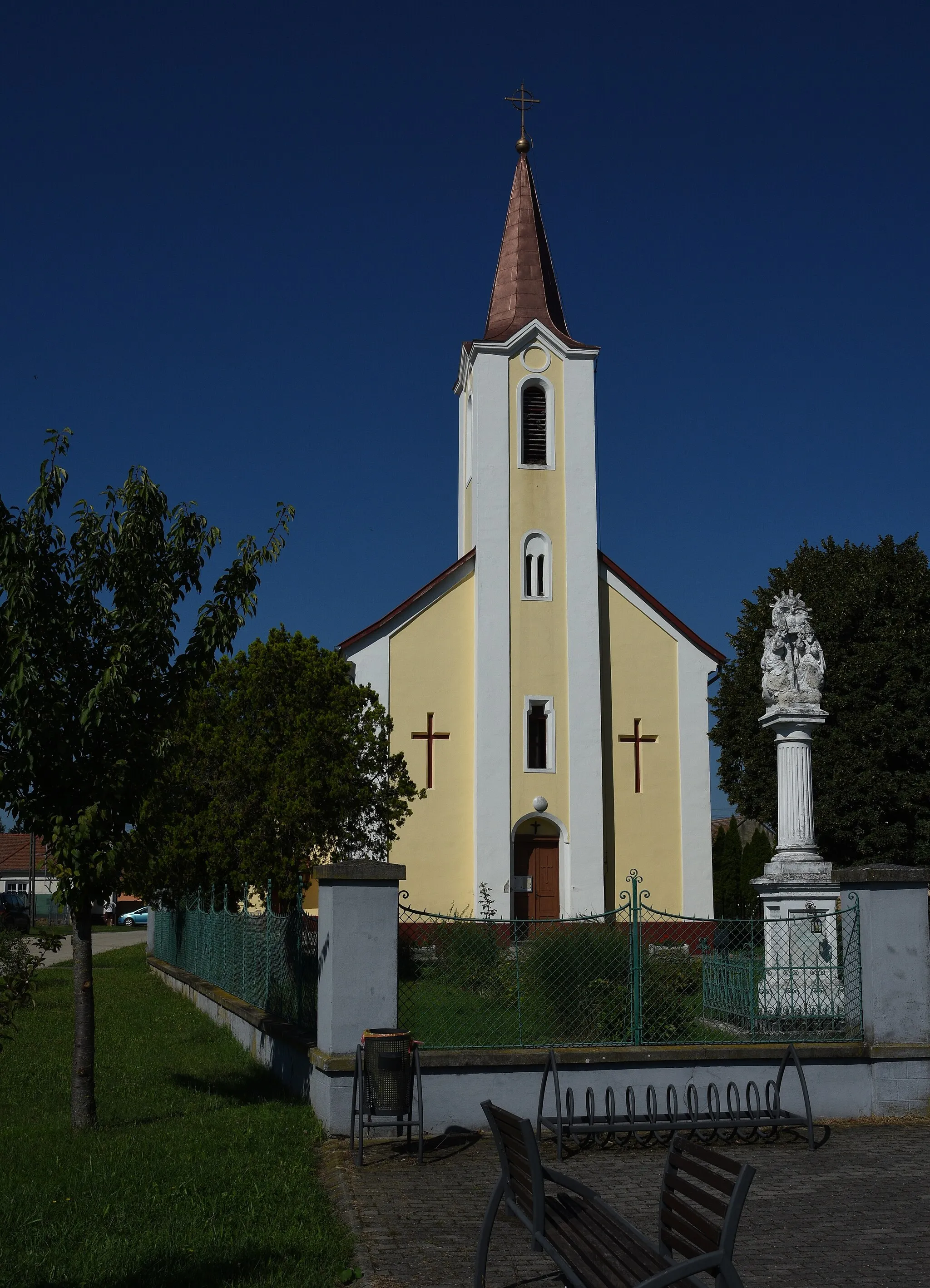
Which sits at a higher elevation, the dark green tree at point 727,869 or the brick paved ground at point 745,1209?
the dark green tree at point 727,869

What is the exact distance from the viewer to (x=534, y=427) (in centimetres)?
2894

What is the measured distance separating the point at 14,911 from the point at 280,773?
34.0 meters

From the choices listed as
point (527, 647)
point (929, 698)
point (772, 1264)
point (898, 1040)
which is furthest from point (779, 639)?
point (929, 698)

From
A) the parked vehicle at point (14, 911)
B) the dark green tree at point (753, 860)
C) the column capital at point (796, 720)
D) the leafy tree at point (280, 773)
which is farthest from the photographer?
the parked vehicle at point (14, 911)

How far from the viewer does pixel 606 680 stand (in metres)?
28.3

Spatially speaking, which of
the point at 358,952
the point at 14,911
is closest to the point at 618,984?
the point at 358,952

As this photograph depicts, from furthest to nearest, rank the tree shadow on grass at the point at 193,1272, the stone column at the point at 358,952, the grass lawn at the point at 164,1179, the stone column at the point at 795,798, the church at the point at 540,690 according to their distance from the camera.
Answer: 1. the church at the point at 540,690
2. the stone column at the point at 795,798
3. the stone column at the point at 358,952
4. the grass lawn at the point at 164,1179
5. the tree shadow on grass at the point at 193,1272

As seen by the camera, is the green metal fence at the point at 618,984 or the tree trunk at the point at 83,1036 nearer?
the tree trunk at the point at 83,1036

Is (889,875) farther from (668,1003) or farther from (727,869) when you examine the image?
(727,869)

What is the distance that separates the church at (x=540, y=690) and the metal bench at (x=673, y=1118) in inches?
663

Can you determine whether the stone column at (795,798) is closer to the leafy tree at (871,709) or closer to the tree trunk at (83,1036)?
the tree trunk at (83,1036)

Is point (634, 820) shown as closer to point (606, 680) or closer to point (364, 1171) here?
point (606, 680)

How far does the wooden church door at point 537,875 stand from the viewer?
27141 millimetres

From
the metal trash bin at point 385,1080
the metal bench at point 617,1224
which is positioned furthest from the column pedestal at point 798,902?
the metal bench at point 617,1224
